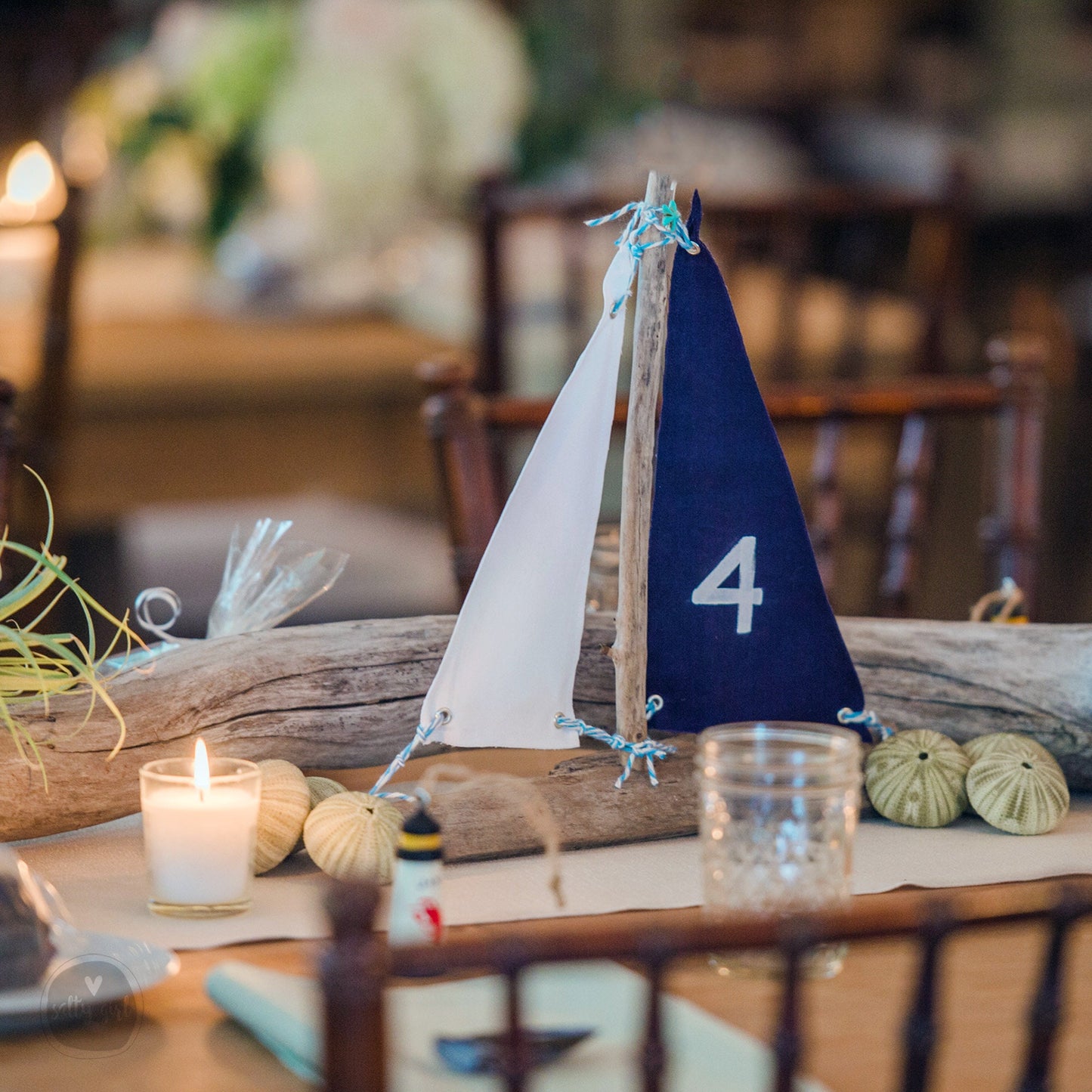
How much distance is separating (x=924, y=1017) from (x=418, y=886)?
291 millimetres

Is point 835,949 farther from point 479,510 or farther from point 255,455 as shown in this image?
point 255,455

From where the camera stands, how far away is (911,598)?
1.64 meters

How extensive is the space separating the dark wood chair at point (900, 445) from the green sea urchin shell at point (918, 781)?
53 centimetres

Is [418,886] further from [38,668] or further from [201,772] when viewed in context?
[38,668]

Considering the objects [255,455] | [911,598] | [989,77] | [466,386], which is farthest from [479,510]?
[989,77]

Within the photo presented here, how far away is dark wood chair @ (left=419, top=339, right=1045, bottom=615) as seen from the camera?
54.9 inches

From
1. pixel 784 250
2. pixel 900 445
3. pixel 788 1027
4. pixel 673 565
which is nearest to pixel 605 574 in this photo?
pixel 673 565

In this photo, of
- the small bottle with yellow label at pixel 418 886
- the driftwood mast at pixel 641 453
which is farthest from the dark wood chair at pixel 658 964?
the driftwood mast at pixel 641 453

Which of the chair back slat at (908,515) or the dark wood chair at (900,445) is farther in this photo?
the chair back slat at (908,515)

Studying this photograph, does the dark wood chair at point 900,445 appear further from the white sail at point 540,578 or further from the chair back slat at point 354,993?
the chair back slat at point 354,993

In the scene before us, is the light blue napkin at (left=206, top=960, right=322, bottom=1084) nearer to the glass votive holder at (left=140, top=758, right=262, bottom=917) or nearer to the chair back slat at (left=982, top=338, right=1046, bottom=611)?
the glass votive holder at (left=140, top=758, right=262, bottom=917)

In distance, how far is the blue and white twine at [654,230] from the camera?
0.87 metres

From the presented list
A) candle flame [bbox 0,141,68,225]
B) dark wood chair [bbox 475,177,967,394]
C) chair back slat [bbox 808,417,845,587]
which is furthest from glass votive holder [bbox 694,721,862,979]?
candle flame [bbox 0,141,68,225]

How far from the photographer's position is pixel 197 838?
78 centimetres
